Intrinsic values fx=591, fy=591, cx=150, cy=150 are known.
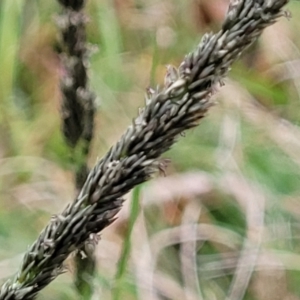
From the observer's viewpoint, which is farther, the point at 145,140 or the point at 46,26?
the point at 46,26

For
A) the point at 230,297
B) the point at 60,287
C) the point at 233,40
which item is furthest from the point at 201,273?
the point at 233,40

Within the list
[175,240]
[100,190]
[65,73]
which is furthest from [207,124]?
[100,190]

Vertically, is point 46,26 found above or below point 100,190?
below

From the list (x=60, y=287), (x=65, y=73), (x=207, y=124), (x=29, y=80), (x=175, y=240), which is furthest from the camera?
(x=29, y=80)

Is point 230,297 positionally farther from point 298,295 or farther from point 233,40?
point 233,40

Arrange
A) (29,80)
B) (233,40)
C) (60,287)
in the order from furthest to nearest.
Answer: (29,80)
(60,287)
(233,40)

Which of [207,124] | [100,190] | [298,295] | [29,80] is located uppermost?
[100,190]
